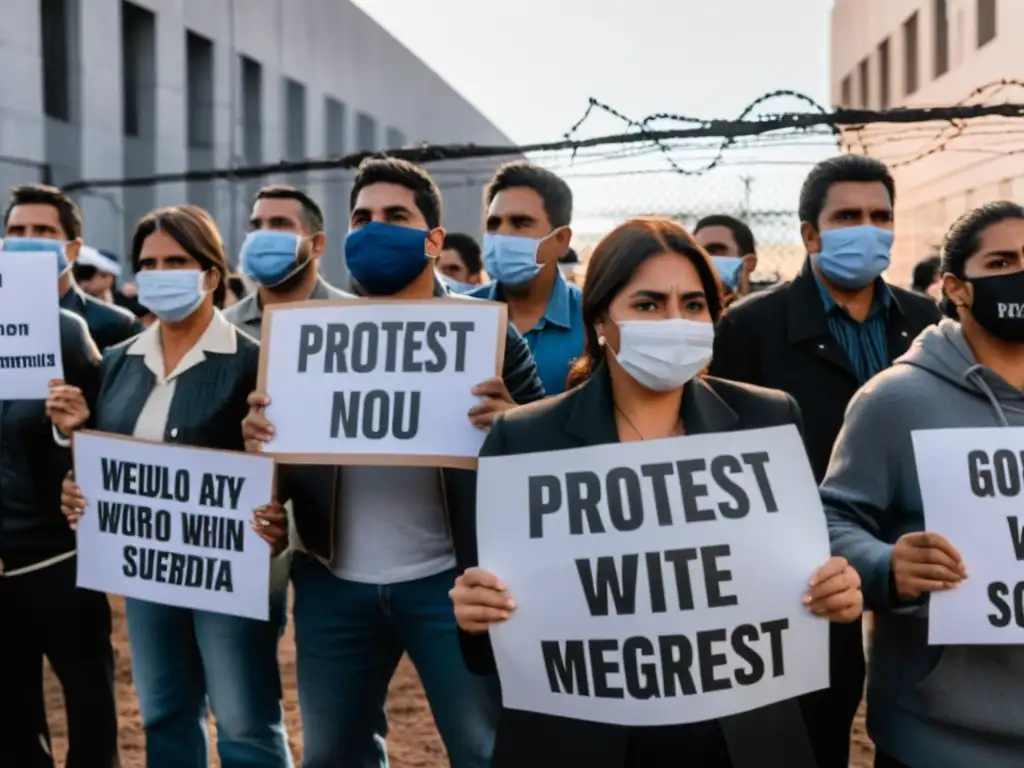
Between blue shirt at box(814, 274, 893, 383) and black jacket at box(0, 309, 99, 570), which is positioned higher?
blue shirt at box(814, 274, 893, 383)

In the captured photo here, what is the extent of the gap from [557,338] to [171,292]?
122 centimetres

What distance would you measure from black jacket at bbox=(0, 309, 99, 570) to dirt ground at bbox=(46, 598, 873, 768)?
1.64 metres

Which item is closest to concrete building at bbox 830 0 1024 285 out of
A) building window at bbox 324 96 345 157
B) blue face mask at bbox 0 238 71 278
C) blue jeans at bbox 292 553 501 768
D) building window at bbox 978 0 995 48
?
building window at bbox 978 0 995 48

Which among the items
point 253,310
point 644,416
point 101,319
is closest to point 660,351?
point 644,416

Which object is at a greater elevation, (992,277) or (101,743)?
(992,277)

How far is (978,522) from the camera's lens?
8.84ft

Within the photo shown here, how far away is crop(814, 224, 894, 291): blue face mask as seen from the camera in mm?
4004

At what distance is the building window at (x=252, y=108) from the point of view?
23.5 m

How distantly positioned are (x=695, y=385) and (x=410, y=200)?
4.30 ft

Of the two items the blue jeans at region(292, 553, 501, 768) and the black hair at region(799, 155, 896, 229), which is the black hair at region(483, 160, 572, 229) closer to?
the black hair at region(799, 155, 896, 229)

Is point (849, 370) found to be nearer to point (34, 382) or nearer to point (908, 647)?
point (908, 647)

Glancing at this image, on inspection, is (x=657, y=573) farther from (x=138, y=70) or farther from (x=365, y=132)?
(x=365, y=132)

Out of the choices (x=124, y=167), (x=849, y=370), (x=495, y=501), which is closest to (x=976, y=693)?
(x=495, y=501)

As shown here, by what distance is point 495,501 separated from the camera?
264cm
